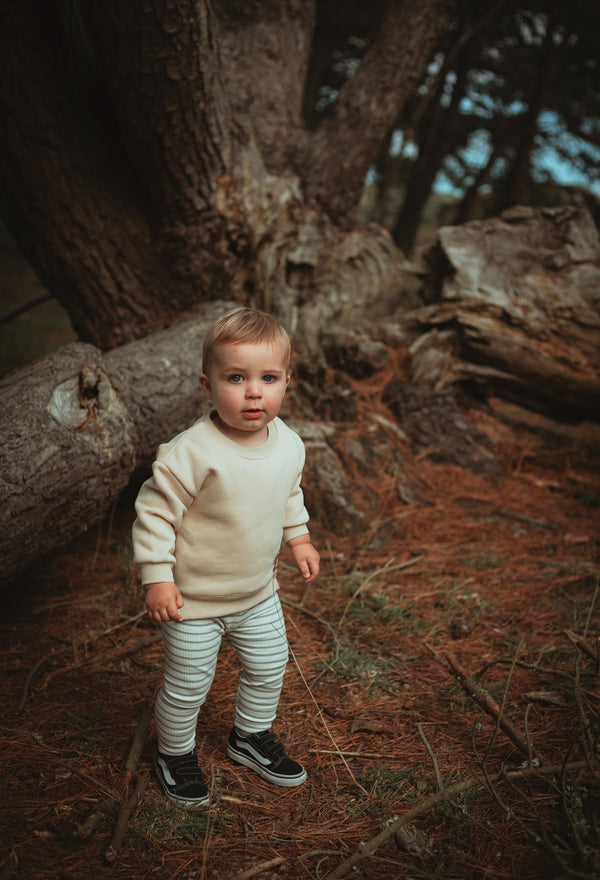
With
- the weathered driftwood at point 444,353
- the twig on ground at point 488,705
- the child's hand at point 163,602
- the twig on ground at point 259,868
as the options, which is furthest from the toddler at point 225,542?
the weathered driftwood at point 444,353

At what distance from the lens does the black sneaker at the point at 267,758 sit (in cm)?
200

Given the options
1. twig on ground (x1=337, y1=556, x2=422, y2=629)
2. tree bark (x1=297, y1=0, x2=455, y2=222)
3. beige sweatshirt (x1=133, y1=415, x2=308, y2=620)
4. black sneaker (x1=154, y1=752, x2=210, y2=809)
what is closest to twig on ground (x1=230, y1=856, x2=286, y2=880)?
black sneaker (x1=154, y1=752, x2=210, y2=809)

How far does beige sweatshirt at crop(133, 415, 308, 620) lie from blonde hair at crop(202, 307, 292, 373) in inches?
10.3

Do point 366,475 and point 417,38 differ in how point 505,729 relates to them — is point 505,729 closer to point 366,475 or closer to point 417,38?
point 366,475

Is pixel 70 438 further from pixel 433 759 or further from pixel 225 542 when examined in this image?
pixel 433 759

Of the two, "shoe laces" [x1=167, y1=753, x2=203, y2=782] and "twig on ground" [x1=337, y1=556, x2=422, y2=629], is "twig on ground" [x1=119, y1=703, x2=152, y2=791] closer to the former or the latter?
"shoe laces" [x1=167, y1=753, x2=203, y2=782]

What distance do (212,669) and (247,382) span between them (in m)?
0.95

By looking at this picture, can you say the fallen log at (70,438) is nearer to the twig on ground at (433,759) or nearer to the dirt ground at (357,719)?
the dirt ground at (357,719)

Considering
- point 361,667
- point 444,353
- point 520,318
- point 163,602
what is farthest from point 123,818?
point 520,318

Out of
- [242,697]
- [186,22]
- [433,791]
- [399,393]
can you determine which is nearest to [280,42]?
[186,22]

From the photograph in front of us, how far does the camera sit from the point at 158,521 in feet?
A: 5.80

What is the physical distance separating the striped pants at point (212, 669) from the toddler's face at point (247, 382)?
65 cm

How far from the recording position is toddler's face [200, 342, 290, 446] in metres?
1.75

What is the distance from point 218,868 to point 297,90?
5.26m
